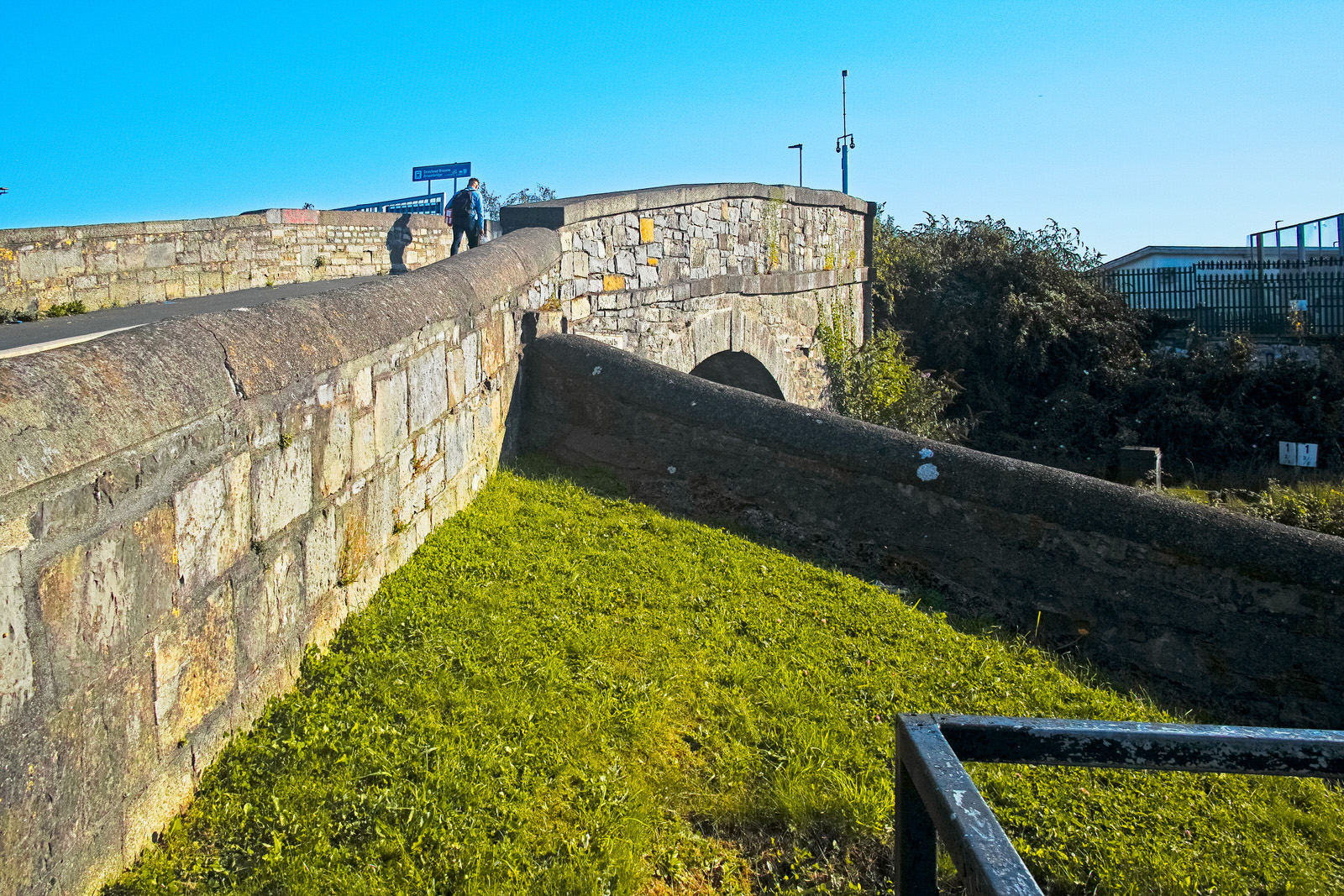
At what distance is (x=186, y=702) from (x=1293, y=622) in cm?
485

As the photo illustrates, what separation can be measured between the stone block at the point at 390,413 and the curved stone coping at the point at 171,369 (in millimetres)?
189

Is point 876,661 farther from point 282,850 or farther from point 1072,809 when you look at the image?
point 282,850

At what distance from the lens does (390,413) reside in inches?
164

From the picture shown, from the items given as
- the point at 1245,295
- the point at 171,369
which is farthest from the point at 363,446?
the point at 1245,295

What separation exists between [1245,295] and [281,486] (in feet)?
62.8

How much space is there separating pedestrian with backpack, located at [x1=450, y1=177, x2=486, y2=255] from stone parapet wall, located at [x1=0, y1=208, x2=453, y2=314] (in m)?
2.23

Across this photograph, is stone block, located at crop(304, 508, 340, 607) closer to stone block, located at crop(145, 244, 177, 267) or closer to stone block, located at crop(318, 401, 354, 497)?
stone block, located at crop(318, 401, 354, 497)

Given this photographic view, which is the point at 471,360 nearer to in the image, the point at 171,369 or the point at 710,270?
the point at 171,369

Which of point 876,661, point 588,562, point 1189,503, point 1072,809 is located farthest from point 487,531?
point 1189,503

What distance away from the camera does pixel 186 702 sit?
2654mm

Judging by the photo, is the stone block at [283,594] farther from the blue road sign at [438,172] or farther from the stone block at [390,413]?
the blue road sign at [438,172]

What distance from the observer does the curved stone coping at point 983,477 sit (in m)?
4.83

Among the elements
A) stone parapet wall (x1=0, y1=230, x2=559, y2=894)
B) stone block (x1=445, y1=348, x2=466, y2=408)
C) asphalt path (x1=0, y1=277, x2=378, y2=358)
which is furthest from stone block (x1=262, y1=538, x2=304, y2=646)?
asphalt path (x1=0, y1=277, x2=378, y2=358)

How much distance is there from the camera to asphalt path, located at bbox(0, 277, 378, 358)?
21.1 ft
